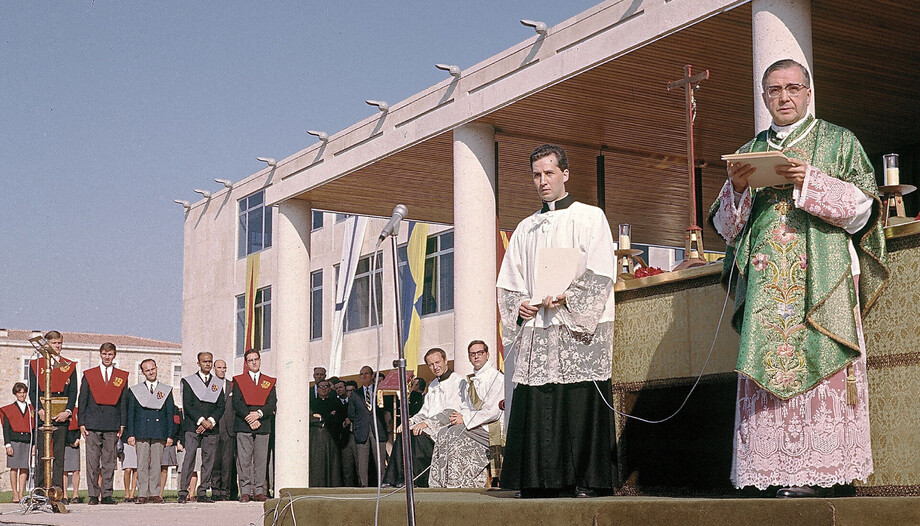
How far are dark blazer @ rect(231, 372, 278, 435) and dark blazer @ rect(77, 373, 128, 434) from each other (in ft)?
4.64

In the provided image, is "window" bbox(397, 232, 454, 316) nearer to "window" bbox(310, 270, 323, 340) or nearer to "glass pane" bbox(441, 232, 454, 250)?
"glass pane" bbox(441, 232, 454, 250)

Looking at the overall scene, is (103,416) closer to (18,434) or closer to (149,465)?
(149,465)

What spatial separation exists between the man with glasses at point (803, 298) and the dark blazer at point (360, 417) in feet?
33.5

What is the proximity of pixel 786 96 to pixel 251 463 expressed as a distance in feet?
36.3

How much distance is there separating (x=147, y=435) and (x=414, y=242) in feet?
47.3

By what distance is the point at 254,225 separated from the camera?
35594 millimetres

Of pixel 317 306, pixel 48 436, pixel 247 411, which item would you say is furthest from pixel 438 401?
pixel 317 306

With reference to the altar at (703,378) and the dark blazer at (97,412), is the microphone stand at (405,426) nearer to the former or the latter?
the altar at (703,378)

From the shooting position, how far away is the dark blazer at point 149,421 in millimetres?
14734

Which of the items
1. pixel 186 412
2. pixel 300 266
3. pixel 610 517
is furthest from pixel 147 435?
pixel 610 517

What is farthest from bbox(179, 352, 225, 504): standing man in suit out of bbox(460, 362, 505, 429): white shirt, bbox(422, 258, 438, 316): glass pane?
bbox(422, 258, 438, 316): glass pane

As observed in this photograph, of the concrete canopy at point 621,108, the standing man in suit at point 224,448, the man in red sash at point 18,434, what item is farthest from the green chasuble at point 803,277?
the man in red sash at point 18,434

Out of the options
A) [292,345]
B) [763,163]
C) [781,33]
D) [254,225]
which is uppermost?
[254,225]

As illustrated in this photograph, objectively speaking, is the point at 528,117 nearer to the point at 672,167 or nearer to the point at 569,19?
the point at 569,19
